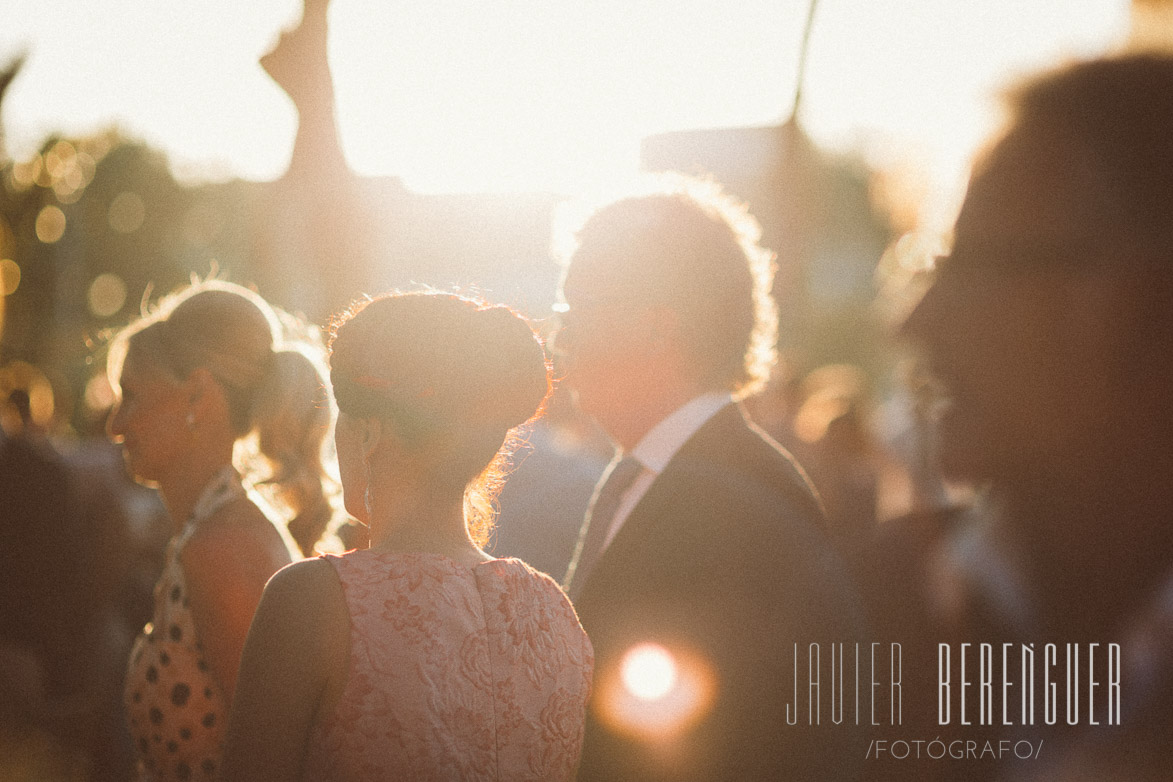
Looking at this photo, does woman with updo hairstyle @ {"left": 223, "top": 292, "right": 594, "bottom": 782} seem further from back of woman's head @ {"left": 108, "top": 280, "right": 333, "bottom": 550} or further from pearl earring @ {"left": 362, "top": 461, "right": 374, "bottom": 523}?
back of woman's head @ {"left": 108, "top": 280, "right": 333, "bottom": 550}

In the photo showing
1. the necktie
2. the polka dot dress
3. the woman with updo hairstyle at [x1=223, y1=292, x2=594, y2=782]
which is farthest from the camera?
the necktie

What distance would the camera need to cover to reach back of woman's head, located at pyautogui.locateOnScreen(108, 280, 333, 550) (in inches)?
124

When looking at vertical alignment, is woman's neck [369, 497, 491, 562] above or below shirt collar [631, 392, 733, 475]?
below

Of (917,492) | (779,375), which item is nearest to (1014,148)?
(917,492)

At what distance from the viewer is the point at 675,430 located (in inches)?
115

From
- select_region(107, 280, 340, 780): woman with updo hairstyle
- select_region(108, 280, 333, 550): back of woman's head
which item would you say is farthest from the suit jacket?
select_region(108, 280, 333, 550): back of woman's head

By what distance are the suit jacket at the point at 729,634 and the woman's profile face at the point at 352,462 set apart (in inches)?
31.0

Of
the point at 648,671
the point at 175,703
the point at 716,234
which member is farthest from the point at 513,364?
the point at 175,703

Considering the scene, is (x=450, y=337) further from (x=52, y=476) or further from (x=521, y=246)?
(x=521, y=246)

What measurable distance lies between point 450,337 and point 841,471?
527cm

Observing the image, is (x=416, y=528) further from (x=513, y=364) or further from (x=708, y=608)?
(x=708, y=608)

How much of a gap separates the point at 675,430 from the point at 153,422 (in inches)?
59.7

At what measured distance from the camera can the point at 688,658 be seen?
2480 mm

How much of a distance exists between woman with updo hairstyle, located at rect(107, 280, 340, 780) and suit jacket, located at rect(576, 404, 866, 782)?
0.92 m
